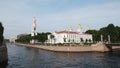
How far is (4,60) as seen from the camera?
58.6 metres

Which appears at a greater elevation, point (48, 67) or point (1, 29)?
point (1, 29)

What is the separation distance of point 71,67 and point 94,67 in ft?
19.3

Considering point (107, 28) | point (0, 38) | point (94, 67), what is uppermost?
point (107, 28)

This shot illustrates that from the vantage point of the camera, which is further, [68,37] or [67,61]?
[68,37]

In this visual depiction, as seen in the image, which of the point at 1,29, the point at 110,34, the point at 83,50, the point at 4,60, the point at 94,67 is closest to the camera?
the point at 94,67

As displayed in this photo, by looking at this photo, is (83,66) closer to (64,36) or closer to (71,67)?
(71,67)

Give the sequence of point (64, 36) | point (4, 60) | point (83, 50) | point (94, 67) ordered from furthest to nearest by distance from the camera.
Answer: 1. point (64, 36)
2. point (83, 50)
3. point (4, 60)
4. point (94, 67)

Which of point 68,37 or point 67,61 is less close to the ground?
point 68,37

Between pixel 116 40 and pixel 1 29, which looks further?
pixel 116 40

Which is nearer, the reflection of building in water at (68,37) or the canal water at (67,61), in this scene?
the canal water at (67,61)

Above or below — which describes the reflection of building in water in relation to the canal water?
above

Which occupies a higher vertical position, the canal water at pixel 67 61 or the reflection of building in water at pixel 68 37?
the reflection of building in water at pixel 68 37

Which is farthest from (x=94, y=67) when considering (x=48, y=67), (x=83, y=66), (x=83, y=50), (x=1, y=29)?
(x=83, y=50)

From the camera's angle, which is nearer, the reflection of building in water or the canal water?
the canal water
